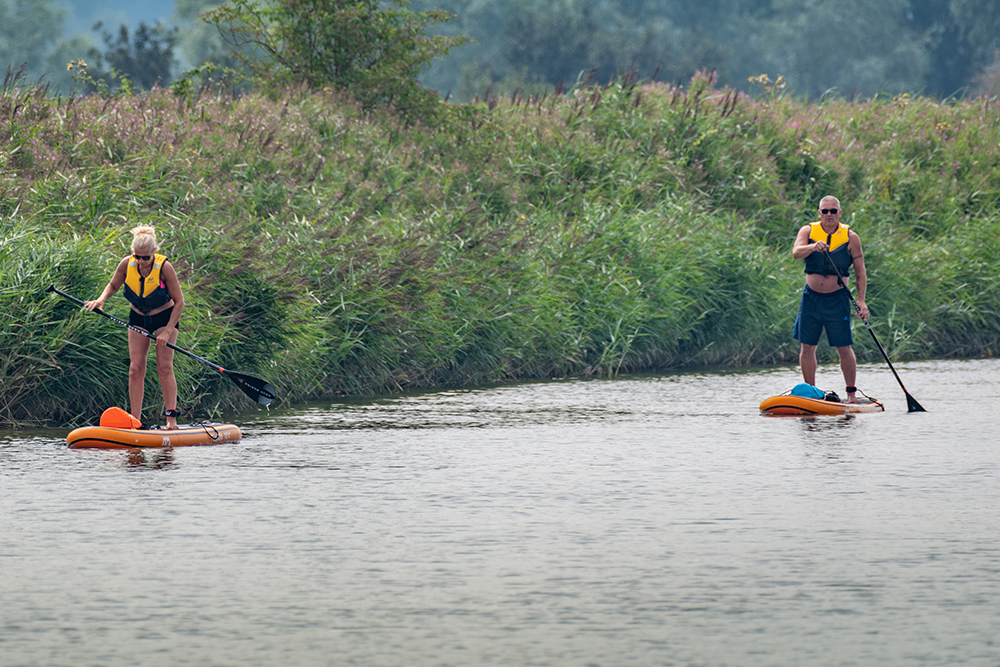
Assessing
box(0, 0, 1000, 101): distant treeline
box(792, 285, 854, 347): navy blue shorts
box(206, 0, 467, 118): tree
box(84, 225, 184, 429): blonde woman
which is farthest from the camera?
box(0, 0, 1000, 101): distant treeline

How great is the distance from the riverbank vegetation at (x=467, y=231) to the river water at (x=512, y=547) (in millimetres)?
2004

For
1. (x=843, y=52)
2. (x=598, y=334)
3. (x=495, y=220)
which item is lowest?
(x=598, y=334)

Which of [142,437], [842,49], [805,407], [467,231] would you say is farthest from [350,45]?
[842,49]

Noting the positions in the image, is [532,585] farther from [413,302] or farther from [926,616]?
[413,302]

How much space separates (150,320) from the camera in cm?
1132

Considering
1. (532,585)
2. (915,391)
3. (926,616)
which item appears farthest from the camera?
(915,391)

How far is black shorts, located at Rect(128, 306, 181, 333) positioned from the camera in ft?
37.1

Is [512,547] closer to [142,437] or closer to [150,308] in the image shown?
[142,437]

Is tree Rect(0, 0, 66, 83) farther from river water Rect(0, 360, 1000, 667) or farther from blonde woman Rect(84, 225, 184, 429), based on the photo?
river water Rect(0, 360, 1000, 667)

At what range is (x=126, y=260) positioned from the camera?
11.3 meters

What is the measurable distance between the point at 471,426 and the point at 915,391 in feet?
17.1

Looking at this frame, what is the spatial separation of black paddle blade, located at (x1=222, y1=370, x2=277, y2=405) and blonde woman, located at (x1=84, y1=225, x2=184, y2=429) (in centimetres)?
88

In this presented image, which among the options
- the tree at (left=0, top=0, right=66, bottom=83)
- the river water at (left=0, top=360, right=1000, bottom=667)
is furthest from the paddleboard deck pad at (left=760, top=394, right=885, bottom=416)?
the tree at (left=0, top=0, right=66, bottom=83)

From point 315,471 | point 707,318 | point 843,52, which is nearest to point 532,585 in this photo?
point 315,471
